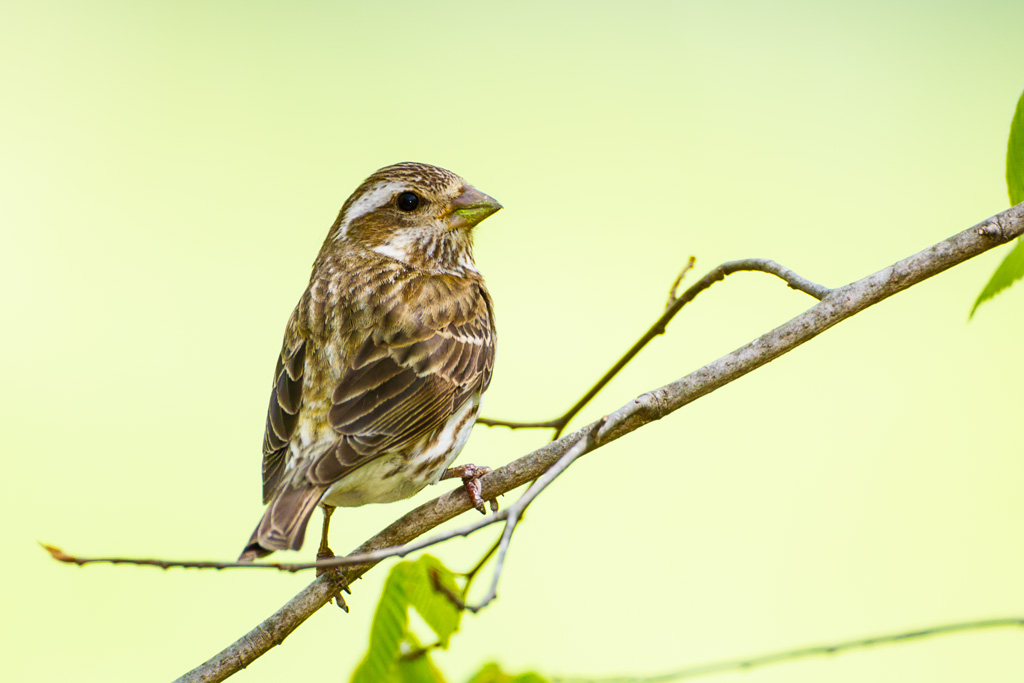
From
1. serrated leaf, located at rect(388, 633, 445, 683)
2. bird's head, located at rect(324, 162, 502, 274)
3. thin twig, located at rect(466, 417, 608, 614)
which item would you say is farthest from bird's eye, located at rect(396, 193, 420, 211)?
serrated leaf, located at rect(388, 633, 445, 683)

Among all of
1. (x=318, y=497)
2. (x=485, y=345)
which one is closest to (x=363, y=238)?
(x=485, y=345)

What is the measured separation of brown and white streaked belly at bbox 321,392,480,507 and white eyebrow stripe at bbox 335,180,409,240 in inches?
54.8

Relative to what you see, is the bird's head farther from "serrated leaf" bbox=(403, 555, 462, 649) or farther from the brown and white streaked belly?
"serrated leaf" bbox=(403, 555, 462, 649)

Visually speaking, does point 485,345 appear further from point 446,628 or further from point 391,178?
point 446,628

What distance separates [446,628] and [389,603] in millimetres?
192

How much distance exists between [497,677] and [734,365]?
1292 mm

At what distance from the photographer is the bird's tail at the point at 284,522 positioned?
121 inches

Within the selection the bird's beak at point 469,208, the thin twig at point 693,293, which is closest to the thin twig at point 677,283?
the thin twig at point 693,293

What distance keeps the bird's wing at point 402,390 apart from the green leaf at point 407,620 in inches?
30.2

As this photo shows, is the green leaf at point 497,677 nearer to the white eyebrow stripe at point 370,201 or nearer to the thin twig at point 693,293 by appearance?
the thin twig at point 693,293

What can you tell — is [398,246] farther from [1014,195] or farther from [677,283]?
[1014,195]

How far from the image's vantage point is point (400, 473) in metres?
3.90

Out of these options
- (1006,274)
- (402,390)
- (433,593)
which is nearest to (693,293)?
(1006,274)

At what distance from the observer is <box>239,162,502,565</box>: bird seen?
3689mm
